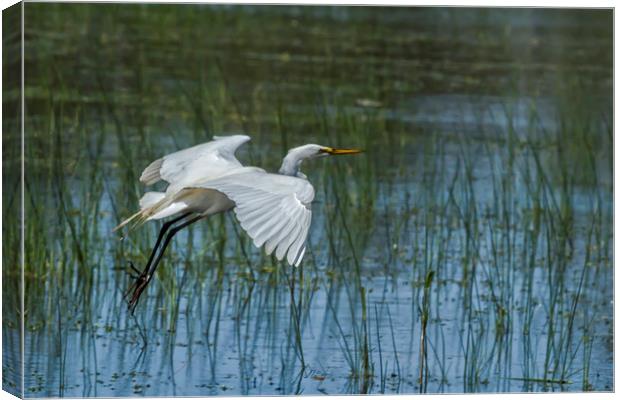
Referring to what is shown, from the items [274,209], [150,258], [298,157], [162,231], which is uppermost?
[298,157]

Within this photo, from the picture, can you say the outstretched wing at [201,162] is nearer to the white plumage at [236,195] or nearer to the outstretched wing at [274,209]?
the white plumage at [236,195]

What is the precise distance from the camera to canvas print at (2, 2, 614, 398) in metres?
5.96

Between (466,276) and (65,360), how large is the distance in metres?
1.54

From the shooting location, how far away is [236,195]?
17.8ft

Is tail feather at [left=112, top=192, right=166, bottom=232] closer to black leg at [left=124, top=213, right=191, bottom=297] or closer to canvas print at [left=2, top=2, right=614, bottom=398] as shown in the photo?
canvas print at [left=2, top=2, right=614, bottom=398]

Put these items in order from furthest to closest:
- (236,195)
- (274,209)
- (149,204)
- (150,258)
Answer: (150,258) < (149,204) < (236,195) < (274,209)

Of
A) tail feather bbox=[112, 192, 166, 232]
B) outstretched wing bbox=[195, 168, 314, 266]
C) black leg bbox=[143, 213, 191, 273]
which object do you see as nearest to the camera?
outstretched wing bbox=[195, 168, 314, 266]

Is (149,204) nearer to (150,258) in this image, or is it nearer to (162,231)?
(162,231)

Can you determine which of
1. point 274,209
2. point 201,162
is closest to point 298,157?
point 201,162

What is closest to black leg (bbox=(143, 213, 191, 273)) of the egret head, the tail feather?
the tail feather

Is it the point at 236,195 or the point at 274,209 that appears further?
the point at 236,195

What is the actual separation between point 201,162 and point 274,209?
2.23ft

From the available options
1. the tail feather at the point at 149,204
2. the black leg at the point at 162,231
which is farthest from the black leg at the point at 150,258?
the tail feather at the point at 149,204

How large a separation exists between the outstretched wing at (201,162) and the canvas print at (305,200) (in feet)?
0.03
